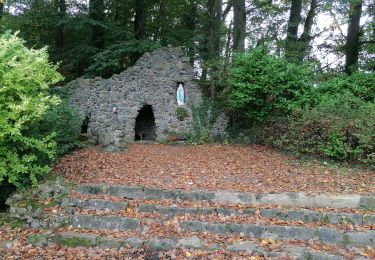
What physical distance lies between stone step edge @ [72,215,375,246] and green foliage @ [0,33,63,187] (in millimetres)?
1488

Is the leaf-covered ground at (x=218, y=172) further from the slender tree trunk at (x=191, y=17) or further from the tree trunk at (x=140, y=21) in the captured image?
the slender tree trunk at (x=191, y=17)

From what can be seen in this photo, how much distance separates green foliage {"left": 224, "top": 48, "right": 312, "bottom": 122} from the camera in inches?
414

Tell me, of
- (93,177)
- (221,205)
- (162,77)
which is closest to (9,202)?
(93,177)

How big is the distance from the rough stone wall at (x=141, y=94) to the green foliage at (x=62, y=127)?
336 centimetres

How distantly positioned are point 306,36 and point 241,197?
12.6 meters

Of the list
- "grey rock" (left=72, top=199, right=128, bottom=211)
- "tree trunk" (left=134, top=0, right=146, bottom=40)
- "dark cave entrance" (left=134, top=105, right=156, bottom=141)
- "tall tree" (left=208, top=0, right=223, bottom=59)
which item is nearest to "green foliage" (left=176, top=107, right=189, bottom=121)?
"dark cave entrance" (left=134, top=105, right=156, bottom=141)

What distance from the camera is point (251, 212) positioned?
569cm

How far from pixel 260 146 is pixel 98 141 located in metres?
5.32

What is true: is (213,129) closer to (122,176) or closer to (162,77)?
(162,77)

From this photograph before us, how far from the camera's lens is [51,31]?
691 inches

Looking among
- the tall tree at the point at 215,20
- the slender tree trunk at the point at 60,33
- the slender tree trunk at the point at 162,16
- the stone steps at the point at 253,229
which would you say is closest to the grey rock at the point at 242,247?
the stone steps at the point at 253,229

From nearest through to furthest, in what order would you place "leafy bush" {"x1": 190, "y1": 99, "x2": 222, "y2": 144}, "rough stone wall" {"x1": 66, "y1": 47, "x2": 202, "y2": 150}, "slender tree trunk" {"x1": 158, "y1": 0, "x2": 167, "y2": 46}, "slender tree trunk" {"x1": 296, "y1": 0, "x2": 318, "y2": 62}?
"leafy bush" {"x1": 190, "y1": 99, "x2": 222, "y2": 144} < "rough stone wall" {"x1": 66, "y1": 47, "x2": 202, "y2": 150} < "slender tree trunk" {"x1": 296, "y1": 0, "x2": 318, "y2": 62} < "slender tree trunk" {"x1": 158, "y1": 0, "x2": 167, "y2": 46}

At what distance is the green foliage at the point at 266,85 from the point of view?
34.5ft

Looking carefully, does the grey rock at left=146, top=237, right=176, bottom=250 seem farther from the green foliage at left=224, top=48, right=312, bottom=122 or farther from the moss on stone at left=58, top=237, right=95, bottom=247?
the green foliage at left=224, top=48, right=312, bottom=122
